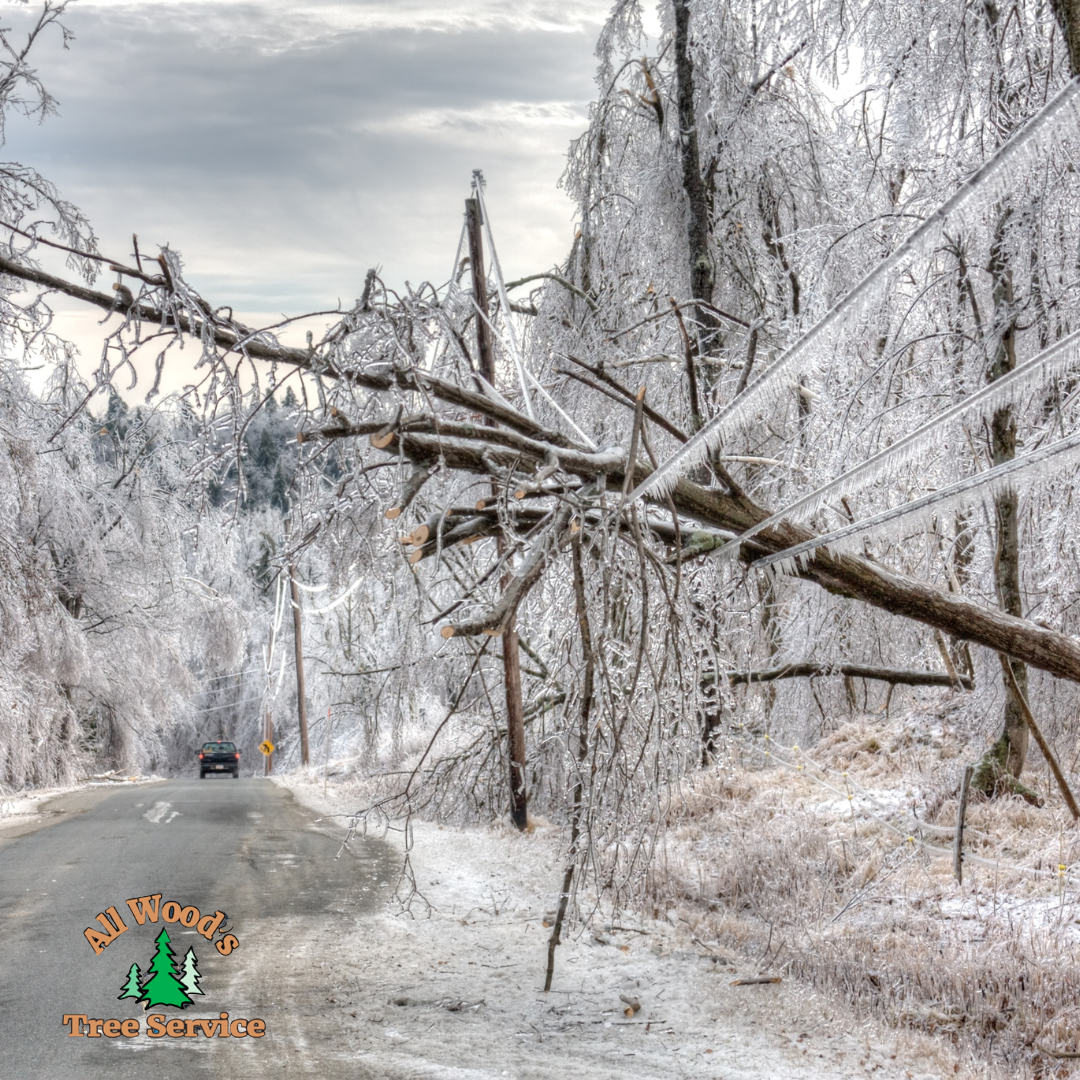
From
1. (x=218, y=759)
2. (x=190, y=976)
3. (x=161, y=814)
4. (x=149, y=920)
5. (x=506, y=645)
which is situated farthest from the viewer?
(x=218, y=759)

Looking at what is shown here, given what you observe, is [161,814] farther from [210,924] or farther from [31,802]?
[210,924]

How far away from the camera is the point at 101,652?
1689cm

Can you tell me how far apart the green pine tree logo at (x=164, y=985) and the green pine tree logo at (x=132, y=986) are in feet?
0.05

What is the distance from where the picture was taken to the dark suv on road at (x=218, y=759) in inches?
1046

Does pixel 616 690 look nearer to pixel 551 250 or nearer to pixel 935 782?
pixel 935 782

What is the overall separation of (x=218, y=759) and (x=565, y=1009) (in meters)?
24.0

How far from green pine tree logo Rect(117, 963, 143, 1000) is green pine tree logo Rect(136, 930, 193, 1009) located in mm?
16

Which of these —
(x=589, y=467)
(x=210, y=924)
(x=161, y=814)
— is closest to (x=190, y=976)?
(x=210, y=924)

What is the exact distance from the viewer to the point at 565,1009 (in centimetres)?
470

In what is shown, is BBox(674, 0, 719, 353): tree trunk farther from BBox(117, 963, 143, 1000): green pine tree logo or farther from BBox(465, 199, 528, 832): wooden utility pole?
BBox(117, 963, 143, 1000): green pine tree logo

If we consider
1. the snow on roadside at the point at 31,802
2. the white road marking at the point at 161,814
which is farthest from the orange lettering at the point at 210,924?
the snow on roadside at the point at 31,802

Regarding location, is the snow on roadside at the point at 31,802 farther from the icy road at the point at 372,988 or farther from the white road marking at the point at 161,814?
A: the icy road at the point at 372,988

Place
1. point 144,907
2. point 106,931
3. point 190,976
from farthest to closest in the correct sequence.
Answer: point 144,907
point 106,931
point 190,976

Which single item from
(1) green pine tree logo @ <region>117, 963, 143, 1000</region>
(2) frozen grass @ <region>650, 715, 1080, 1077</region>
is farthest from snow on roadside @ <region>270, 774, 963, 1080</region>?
(1) green pine tree logo @ <region>117, 963, 143, 1000</region>
